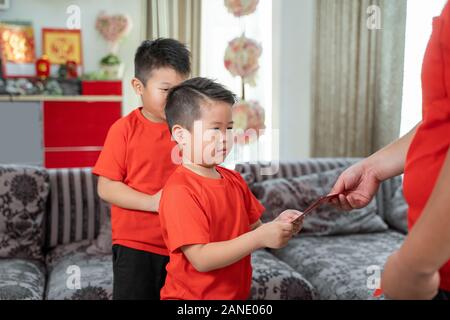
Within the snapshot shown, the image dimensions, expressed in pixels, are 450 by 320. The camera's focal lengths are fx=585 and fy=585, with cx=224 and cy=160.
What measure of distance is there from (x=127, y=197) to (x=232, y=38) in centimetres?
145

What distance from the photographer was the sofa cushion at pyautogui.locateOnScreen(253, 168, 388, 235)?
2113 millimetres

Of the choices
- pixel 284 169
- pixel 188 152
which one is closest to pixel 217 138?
pixel 188 152

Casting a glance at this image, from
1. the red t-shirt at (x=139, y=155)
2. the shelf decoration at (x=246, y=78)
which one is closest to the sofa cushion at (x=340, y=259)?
the shelf decoration at (x=246, y=78)

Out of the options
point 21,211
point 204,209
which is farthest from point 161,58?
point 21,211

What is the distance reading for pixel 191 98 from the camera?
82 centimetres

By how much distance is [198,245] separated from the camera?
0.80 m

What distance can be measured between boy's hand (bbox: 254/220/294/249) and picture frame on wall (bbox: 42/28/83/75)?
3279mm

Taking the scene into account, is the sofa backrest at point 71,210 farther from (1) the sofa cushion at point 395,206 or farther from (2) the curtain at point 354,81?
(1) the sofa cushion at point 395,206

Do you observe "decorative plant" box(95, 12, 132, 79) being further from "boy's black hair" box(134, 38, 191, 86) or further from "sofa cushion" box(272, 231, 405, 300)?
"boy's black hair" box(134, 38, 191, 86)

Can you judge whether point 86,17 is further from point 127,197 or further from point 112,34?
point 127,197

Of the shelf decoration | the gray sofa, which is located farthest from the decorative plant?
the gray sofa

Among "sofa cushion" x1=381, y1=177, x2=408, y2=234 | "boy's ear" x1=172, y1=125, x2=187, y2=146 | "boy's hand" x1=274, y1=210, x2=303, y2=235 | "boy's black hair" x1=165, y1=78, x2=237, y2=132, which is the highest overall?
"boy's black hair" x1=165, y1=78, x2=237, y2=132

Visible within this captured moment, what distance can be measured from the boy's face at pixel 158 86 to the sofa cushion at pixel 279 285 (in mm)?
878
